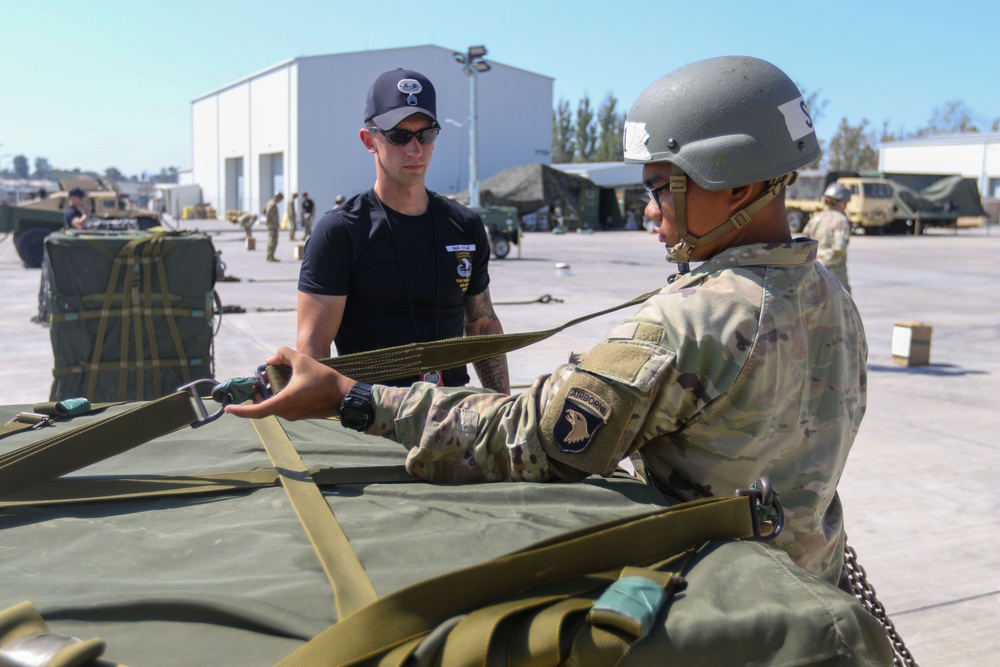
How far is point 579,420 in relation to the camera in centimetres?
150

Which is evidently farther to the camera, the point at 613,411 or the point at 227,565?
the point at 613,411

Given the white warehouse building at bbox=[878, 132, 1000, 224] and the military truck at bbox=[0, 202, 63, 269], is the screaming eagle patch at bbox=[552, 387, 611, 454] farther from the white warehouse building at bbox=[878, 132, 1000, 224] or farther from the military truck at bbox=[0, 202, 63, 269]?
the white warehouse building at bbox=[878, 132, 1000, 224]

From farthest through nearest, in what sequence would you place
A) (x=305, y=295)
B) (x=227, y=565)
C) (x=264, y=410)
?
(x=305, y=295)
(x=264, y=410)
(x=227, y=565)

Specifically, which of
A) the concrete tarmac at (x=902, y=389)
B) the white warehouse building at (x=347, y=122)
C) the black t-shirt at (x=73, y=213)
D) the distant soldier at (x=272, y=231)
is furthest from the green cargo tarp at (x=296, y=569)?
A: the white warehouse building at (x=347, y=122)

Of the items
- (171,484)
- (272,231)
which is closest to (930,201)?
(272,231)

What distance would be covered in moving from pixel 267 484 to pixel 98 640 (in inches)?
23.7

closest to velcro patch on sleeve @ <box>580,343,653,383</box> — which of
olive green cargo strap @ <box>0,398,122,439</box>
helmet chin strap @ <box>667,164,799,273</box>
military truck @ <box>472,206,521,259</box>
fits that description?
helmet chin strap @ <box>667,164,799,273</box>

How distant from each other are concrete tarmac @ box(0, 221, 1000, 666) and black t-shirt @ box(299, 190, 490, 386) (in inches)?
77.9

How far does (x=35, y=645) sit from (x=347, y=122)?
44.8 m

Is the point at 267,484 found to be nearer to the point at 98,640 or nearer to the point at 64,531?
the point at 64,531

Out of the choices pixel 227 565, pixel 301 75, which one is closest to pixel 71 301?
pixel 227 565

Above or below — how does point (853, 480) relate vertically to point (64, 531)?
below

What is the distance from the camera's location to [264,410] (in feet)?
5.16

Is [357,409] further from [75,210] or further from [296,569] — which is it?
[75,210]
